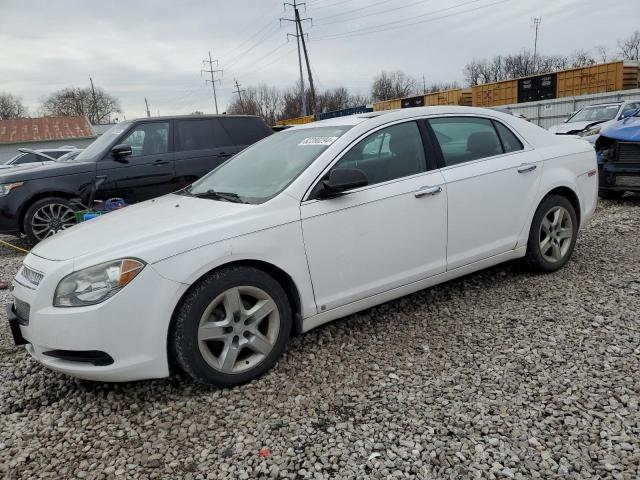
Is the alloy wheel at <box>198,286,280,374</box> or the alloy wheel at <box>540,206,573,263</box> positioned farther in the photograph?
the alloy wheel at <box>540,206,573,263</box>

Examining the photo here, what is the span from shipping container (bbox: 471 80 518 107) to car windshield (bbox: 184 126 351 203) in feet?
96.8

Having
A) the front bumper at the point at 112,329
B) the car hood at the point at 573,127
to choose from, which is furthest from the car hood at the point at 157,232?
the car hood at the point at 573,127

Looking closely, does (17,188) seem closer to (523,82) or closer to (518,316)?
(518,316)

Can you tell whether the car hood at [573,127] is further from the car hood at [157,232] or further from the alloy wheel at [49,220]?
the car hood at [157,232]

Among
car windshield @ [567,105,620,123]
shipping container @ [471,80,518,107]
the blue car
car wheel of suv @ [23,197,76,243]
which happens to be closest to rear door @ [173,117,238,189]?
car wheel of suv @ [23,197,76,243]

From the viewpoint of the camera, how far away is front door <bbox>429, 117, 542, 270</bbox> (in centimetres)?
381

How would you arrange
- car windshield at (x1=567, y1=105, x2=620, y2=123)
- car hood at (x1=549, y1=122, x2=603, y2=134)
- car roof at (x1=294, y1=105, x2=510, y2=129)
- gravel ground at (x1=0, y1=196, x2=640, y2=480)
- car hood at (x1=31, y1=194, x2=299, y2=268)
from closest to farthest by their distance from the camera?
gravel ground at (x1=0, y1=196, x2=640, y2=480) < car hood at (x1=31, y1=194, x2=299, y2=268) < car roof at (x1=294, y1=105, x2=510, y2=129) < car hood at (x1=549, y1=122, x2=603, y2=134) < car windshield at (x1=567, y1=105, x2=620, y2=123)

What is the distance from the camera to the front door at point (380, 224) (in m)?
3.23

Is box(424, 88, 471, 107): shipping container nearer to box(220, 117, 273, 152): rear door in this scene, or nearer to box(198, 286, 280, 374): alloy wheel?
box(220, 117, 273, 152): rear door

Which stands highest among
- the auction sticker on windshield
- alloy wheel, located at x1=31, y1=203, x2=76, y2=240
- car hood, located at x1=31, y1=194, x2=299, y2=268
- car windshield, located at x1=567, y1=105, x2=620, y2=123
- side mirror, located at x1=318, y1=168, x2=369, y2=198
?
the auction sticker on windshield

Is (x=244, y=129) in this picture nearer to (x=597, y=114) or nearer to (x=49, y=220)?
(x=49, y=220)

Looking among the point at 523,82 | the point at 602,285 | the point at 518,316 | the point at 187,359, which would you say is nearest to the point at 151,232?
the point at 187,359

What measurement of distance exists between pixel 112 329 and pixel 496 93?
32.2 metres

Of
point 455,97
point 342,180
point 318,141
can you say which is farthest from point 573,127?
point 455,97
